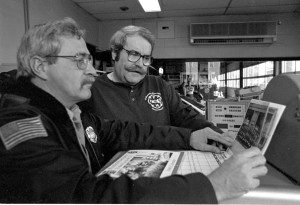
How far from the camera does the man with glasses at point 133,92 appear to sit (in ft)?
5.64

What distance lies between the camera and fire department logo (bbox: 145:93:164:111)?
1781mm

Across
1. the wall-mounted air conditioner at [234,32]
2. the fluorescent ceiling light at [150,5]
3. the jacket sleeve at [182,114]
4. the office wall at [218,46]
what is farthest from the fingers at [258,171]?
the office wall at [218,46]

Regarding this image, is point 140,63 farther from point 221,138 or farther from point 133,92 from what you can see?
point 221,138

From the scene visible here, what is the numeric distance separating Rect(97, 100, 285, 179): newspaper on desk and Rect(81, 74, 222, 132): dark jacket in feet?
2.20

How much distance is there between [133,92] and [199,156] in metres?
0.88

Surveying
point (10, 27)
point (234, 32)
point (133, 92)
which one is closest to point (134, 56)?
point (133, 92)

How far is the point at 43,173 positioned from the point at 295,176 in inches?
23.4

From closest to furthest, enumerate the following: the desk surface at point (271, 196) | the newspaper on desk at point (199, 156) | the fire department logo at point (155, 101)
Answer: the desk surface at point (271, 196) → the newspaper on desk at point (199, 156) → the fire department logo at point (155, 101)

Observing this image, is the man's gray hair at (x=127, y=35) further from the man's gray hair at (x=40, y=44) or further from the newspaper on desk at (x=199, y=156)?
the newspaper on desk at (x=199, y=156)

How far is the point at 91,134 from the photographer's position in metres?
1.15

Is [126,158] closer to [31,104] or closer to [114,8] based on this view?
[31,104]

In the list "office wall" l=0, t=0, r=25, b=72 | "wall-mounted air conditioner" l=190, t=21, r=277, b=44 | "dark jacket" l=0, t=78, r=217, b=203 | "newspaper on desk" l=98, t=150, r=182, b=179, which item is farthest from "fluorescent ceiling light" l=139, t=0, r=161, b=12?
"dark jacket" l=0, t=78, r=217, b=203

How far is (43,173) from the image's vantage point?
2.15ft

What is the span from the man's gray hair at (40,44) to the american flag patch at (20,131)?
32 cm
